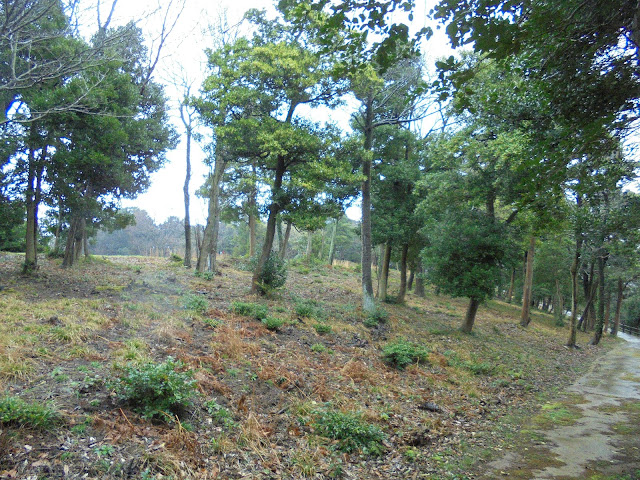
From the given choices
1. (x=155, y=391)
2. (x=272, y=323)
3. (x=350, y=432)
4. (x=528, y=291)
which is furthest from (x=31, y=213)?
(x=528, y=291)

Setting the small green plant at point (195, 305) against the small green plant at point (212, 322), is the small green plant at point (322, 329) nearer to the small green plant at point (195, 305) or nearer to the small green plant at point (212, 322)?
the small green plant at point (212, 322)

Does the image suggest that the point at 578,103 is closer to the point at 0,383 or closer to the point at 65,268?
the point at 0,383

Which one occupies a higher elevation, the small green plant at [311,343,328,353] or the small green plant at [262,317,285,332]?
the small green plant at [262,317,285,332]

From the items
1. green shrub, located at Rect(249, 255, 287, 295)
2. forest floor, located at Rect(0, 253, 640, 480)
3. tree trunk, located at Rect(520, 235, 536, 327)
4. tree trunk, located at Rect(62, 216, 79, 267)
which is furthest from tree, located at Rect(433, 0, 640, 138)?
tree trunk, located at Rect(520, 235, 536, 327)

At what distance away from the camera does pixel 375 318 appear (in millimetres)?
13742

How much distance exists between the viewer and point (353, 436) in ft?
18.4

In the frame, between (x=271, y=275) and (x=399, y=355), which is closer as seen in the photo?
(x=399, y=355)

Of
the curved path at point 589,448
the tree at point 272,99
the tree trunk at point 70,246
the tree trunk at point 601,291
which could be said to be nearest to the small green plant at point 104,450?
the curved path at point 589,448

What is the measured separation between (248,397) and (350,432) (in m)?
1.65

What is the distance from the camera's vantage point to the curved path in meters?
5.16

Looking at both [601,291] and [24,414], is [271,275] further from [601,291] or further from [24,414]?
[601,291]

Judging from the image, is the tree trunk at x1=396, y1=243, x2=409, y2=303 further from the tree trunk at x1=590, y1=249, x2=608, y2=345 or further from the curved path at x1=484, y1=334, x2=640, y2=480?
the curved path at x1=484, y1=334, x2=640, y2=480

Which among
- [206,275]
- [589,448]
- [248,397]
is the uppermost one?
[206,275]

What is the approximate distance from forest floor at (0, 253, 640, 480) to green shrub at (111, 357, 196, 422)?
0.36 feet
